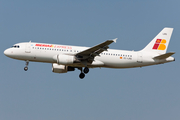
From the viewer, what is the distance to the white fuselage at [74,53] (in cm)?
3809

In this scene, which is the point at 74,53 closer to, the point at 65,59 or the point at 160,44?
the point at 65,59

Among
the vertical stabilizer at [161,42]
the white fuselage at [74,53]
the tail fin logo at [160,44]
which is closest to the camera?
the white fuselage at [74,53]

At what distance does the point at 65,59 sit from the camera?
1459 inches

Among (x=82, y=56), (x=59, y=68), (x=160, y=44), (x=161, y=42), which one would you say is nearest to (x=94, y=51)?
(x=82, y=56)

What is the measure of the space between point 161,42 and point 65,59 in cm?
1401

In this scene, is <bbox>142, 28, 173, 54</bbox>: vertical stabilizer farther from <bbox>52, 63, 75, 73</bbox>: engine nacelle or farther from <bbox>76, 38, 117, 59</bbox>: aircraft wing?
<bbox>52, 63, 75, 73</bbox>: engine nacelle

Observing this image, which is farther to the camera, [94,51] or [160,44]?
[160,44]

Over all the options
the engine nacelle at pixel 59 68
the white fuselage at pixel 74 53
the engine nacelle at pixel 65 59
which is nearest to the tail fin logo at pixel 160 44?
the white fuselage at pixel 74 53

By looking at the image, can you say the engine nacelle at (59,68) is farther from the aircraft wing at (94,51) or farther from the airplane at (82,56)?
the aircraft wing at (94,51)

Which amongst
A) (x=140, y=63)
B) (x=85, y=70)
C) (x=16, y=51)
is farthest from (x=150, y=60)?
(x=16, y=51)

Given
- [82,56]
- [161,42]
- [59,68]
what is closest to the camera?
[82,56]

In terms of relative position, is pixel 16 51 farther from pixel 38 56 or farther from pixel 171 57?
pixel 171 57

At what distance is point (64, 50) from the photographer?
1516 inches

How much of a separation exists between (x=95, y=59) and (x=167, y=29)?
11.8 meters
